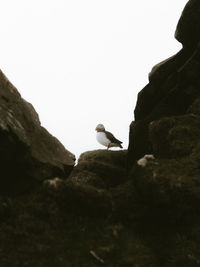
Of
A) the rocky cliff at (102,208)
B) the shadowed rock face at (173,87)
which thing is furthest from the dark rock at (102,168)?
the shadowed rock face at (173,87)

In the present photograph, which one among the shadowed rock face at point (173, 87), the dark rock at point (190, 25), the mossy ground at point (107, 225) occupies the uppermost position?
the dark rock at point (190, 25)

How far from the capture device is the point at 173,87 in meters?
15.3

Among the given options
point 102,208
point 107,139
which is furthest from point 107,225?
point 107,139

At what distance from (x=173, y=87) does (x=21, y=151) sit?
8507 millimetres

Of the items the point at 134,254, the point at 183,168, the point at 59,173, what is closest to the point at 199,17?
the point at 183,168

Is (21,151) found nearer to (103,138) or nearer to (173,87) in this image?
(173,87)

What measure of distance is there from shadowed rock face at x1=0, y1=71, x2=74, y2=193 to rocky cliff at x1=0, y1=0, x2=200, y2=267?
0.03m

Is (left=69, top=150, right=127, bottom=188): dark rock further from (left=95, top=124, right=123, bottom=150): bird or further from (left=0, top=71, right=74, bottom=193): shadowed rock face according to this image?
(left=95, top=124, right=123, bottom=150): bird

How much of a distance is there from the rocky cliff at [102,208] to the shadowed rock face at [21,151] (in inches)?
1.4

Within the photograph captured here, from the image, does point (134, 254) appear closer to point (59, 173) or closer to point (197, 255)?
point (197, 255)

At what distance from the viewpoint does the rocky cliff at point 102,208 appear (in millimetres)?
7117

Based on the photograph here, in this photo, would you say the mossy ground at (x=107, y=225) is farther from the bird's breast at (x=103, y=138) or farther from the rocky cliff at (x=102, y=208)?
the bird's breast at (x=103, y=138)

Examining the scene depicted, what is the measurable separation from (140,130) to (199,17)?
20.1 ft

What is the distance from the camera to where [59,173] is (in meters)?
12.1
